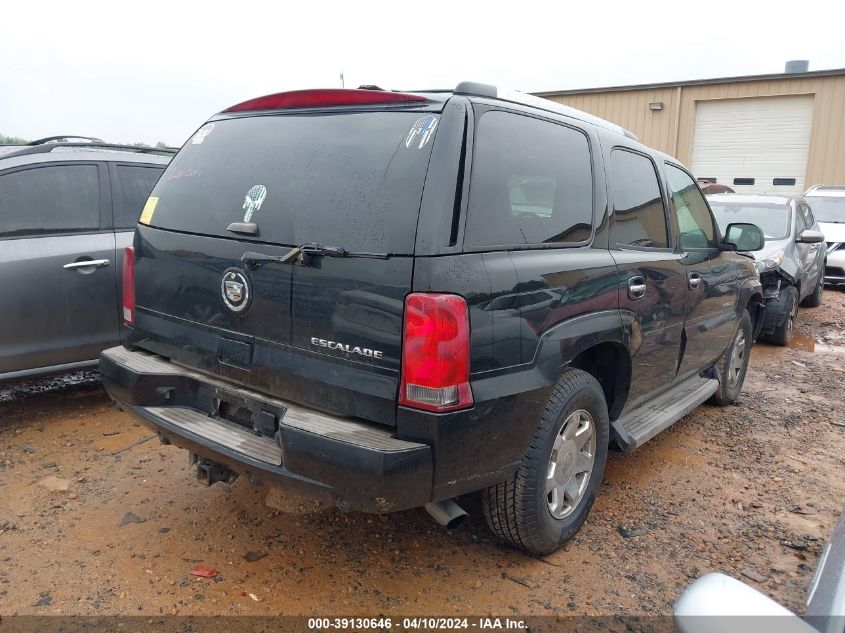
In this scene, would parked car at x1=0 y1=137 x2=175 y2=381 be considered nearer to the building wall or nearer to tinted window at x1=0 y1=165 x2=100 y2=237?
tinted window at x1=0 y1=165 x2=100 y2=237

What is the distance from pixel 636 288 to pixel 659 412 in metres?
0.97

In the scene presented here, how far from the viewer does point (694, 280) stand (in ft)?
12.5

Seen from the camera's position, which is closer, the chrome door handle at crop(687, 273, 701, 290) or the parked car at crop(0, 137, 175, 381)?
the chrome door handle at crop(687, 273, 701, 290)

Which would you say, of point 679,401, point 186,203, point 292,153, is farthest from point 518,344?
point 679,401

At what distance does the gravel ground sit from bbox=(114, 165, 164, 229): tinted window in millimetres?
1397

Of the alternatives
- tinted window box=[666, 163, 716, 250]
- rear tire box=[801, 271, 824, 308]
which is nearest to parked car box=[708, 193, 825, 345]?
rear tire box=[801, 271, 824, 308]

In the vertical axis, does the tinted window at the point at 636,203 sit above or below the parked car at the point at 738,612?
above

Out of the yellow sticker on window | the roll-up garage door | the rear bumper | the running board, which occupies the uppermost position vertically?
the roll-up garage door

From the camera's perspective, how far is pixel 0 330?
3.78 metres

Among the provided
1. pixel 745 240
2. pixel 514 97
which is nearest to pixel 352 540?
pixel 514 97

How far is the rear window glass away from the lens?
7.34 feet

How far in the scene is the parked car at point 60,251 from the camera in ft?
12.7

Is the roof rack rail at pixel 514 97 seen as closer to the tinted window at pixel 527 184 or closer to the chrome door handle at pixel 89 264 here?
the tinted window at pixel 527 184

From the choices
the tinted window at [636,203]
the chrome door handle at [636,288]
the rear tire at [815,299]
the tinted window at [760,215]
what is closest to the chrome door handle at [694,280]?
the tinted window at [636,203]
